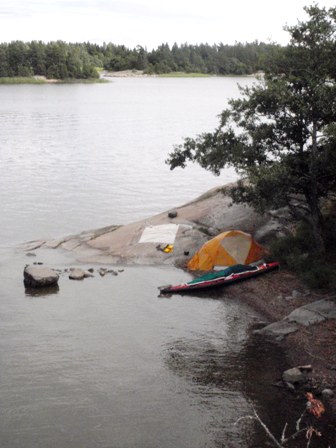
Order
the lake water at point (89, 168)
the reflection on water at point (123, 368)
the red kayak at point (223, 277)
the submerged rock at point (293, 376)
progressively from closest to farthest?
the reflection on water at point (123, 368), the submerged rock at point (293, 376), the red kayak at point (223, 277), the lake water at point (89, 168)

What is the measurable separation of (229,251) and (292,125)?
8633mm

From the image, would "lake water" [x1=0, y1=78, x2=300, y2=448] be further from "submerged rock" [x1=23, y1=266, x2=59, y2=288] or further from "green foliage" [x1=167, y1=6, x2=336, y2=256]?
"green foliage" [x1=167, y1=6, x2=336, y2=256]

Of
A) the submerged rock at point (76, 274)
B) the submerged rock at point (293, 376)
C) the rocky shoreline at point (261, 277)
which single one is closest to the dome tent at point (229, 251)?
the rocky shoreline at point (261, 277)

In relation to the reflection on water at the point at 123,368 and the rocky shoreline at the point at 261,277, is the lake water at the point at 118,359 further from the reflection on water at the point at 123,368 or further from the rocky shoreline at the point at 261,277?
the rocky shoreline at the point at 261,277

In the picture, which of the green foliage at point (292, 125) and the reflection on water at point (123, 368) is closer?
the reflection on water at point (123, 368)

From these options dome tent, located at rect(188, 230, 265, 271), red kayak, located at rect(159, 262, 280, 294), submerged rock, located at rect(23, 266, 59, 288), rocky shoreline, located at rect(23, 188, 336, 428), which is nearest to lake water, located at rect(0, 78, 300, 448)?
submerged rock, located at rect(23, 266, 59, 288)

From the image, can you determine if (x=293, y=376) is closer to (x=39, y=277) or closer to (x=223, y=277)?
(x=223, y=277)

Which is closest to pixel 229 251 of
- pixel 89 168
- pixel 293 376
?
pixel 293 376

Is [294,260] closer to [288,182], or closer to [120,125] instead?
[288,182]

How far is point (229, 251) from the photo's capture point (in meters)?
33.6

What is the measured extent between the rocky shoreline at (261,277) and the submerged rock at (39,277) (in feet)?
15.4

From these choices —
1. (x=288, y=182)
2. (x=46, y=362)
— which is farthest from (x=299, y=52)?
(x=46, y=362)

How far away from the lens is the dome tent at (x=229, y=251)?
33438 mm

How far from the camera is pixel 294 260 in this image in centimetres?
3075
